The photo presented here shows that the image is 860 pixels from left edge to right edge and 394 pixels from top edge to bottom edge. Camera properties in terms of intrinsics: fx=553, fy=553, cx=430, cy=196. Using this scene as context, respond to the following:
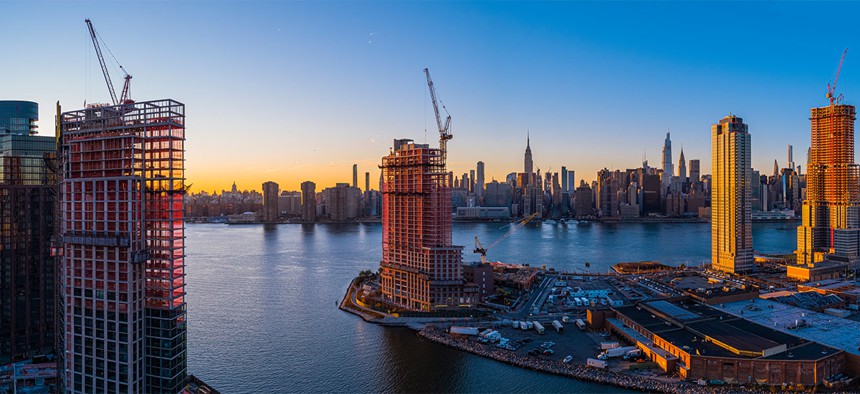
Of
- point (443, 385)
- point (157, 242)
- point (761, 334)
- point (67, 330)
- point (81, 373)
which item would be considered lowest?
point (443, 385)

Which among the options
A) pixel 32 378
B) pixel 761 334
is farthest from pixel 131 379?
pixel 761 334

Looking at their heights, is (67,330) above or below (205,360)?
above

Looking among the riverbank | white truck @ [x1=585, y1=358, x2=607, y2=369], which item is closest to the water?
the riverbank

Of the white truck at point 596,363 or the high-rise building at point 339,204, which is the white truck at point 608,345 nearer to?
the white truck at point 596,363

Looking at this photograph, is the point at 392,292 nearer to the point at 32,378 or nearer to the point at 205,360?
the point at 205,360

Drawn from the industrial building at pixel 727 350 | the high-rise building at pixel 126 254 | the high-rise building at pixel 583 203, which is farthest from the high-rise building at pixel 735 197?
the high-rise building at pixel 583 203

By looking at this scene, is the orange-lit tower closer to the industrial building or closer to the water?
the water
